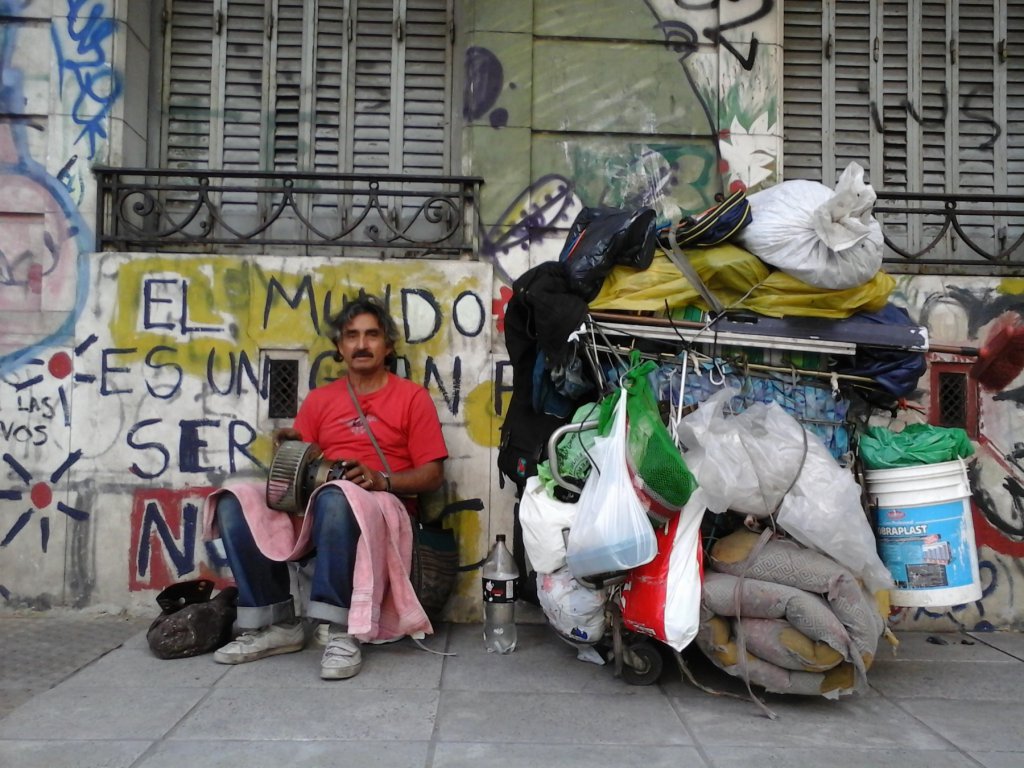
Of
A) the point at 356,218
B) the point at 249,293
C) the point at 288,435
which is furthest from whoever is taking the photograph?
the point at 356,218

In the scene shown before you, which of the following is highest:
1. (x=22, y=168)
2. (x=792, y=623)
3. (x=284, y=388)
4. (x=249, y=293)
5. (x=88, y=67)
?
Answer: (x=88, y=67)

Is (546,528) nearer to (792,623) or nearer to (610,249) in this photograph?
(792,623)

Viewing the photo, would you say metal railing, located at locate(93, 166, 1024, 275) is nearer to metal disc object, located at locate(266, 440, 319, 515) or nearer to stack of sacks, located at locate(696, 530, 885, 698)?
metal disc object, located at locate(266, 440, 319, 515)

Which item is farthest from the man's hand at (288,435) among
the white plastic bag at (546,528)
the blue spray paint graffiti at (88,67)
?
the blue spray paint graffiti at (88,67)

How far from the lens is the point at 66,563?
4609mm

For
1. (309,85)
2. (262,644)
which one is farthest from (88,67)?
(262,644)

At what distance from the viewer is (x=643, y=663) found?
11.8ft

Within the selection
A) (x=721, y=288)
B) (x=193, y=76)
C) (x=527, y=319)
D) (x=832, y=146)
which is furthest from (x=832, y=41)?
(x=193, y=76)

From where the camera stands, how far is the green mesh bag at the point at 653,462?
3232 mm

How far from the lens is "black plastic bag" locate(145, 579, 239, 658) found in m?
3.90

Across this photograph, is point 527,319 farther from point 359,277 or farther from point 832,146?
point 832,146

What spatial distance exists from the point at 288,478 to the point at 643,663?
1727mm

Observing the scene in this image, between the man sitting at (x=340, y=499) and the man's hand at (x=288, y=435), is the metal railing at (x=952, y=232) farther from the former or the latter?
the man's hand at (x=288, y=435)

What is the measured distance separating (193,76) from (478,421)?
2.68 metres
